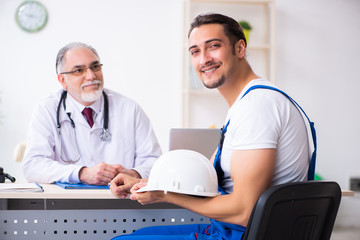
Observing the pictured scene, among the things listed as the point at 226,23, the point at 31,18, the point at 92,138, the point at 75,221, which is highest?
the point at 31,18

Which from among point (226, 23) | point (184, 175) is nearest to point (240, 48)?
point (226, 23)

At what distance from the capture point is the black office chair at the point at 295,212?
1093 mm

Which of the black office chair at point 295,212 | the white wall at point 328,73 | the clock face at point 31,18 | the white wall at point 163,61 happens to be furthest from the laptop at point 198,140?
the clock face at point 31,18

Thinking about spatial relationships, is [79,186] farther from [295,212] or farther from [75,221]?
[295,212]

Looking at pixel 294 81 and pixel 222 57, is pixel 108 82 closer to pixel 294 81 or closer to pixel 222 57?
pixel 294 81

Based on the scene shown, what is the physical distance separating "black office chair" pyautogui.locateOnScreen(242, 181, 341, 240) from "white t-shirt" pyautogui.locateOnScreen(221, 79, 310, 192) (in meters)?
0.15

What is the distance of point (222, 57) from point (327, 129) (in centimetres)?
337

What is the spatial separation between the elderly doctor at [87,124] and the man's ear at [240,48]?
99 cm

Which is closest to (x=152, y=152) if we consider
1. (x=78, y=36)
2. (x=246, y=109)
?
(x=246, y=109)

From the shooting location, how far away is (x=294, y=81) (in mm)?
4539

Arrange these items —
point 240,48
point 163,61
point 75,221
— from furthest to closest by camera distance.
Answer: point 163,61, point 75,221, point 240,48

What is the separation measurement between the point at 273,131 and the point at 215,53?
1.44 feet

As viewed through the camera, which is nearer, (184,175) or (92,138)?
(184,175)

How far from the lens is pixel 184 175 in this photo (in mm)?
1265
